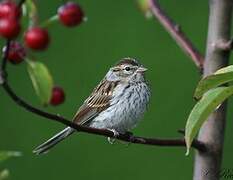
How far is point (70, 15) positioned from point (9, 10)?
160 mm

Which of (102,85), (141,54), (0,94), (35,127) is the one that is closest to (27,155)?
(35,127)

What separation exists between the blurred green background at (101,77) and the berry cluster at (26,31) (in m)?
2.82

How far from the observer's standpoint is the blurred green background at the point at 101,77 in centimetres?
453

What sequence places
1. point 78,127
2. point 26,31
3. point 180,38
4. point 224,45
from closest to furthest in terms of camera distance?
1. point 26,31
2. point 78,127
3. point 224,45
4. point 180,38

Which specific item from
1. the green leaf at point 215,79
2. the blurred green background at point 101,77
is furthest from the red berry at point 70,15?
the blurred green background at point 101,77

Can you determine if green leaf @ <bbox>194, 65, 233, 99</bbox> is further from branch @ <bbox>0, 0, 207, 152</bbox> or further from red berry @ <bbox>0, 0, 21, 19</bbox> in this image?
red berry @ <bbox>0, 0, 21, 19</bbox>

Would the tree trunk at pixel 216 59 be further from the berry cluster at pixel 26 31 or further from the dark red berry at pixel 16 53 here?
the dark red berry at pixel 16 53

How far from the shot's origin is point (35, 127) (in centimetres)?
462

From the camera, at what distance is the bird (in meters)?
3.12

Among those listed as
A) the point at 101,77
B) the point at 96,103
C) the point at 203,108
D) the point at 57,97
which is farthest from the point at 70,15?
the point at 101,77

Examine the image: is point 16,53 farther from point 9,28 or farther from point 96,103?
point 96,103

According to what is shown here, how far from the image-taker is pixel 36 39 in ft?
5.09

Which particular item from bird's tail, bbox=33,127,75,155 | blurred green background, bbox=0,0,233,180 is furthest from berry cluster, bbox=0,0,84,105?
blurred green background, bbox=0,0,233,180

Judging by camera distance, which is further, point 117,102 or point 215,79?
point 117,102
